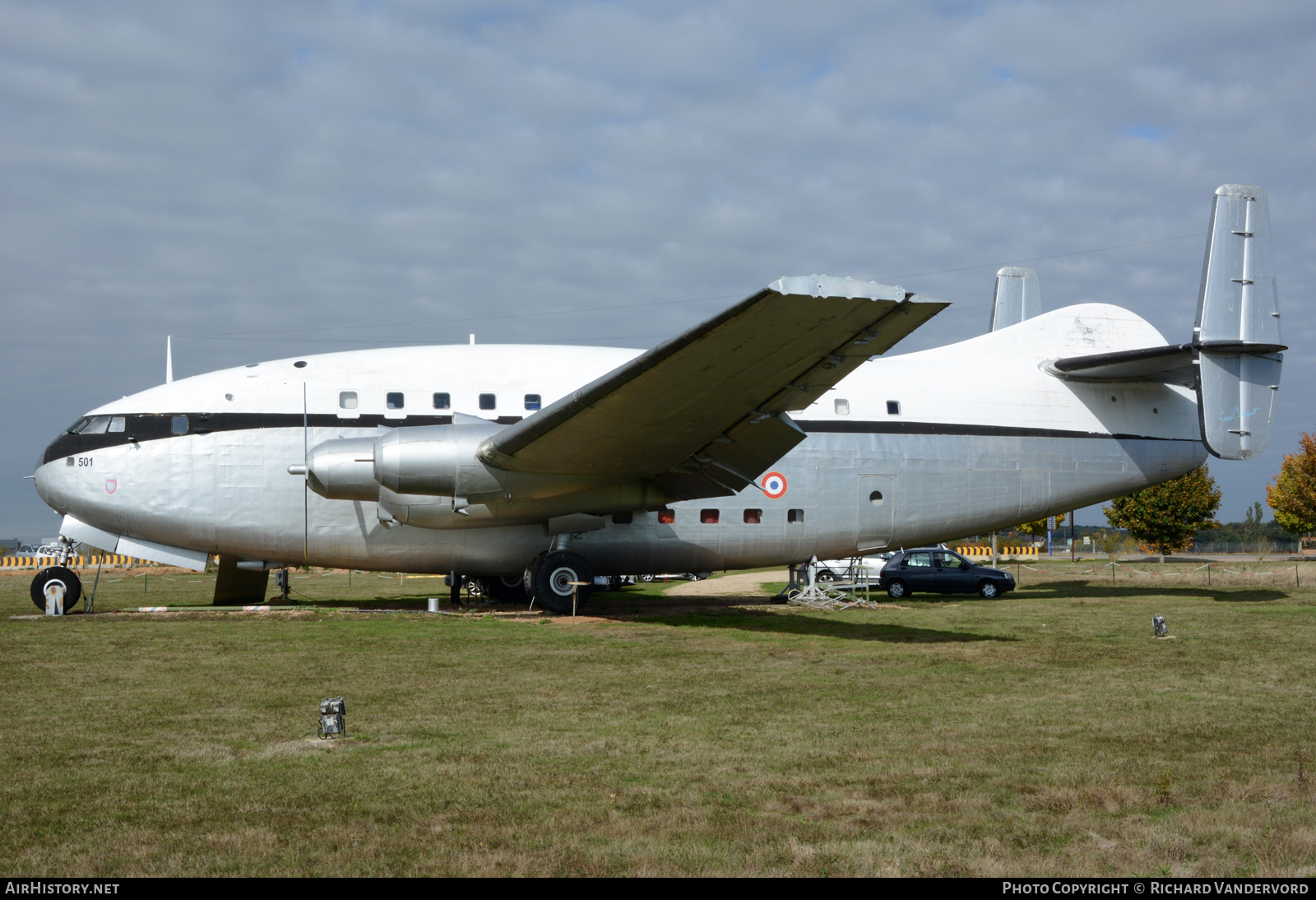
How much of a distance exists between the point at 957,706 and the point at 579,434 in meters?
6.88

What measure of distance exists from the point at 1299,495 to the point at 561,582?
181 ft

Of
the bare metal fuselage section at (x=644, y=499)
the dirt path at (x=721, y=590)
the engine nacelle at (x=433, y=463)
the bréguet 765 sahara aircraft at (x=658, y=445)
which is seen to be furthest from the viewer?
the dirt path at (x=721, y=590)

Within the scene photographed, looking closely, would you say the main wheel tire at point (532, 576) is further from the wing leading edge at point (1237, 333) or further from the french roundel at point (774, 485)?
the wing leading edge at point (1237, 333)

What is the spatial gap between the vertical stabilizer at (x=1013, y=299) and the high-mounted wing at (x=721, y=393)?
40.2ft

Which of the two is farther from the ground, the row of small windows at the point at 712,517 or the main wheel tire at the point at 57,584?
the row of small windows at the point at 712,517

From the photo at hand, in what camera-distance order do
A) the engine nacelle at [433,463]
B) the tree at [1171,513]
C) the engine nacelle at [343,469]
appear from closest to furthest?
the engine nacelle at [433,463] < the engine nacelle at [343,469] < the tree at [1171,513]

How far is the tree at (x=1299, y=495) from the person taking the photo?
54438 millimetres

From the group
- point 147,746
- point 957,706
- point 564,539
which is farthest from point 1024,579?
point 147,746

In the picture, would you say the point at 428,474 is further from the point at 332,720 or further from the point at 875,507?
the point at 875,507

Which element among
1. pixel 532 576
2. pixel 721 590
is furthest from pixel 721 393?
pixel 721 590

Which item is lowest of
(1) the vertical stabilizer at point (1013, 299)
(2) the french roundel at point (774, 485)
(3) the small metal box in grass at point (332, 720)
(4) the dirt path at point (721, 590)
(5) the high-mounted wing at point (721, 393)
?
(4) the dirt path at point (721, 590)

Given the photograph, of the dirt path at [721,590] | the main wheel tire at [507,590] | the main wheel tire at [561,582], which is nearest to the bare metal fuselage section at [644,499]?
→ the main wheel tire at [561,582]

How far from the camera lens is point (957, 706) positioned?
8336 millimetres

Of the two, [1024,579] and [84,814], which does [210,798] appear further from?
[1024,579]
